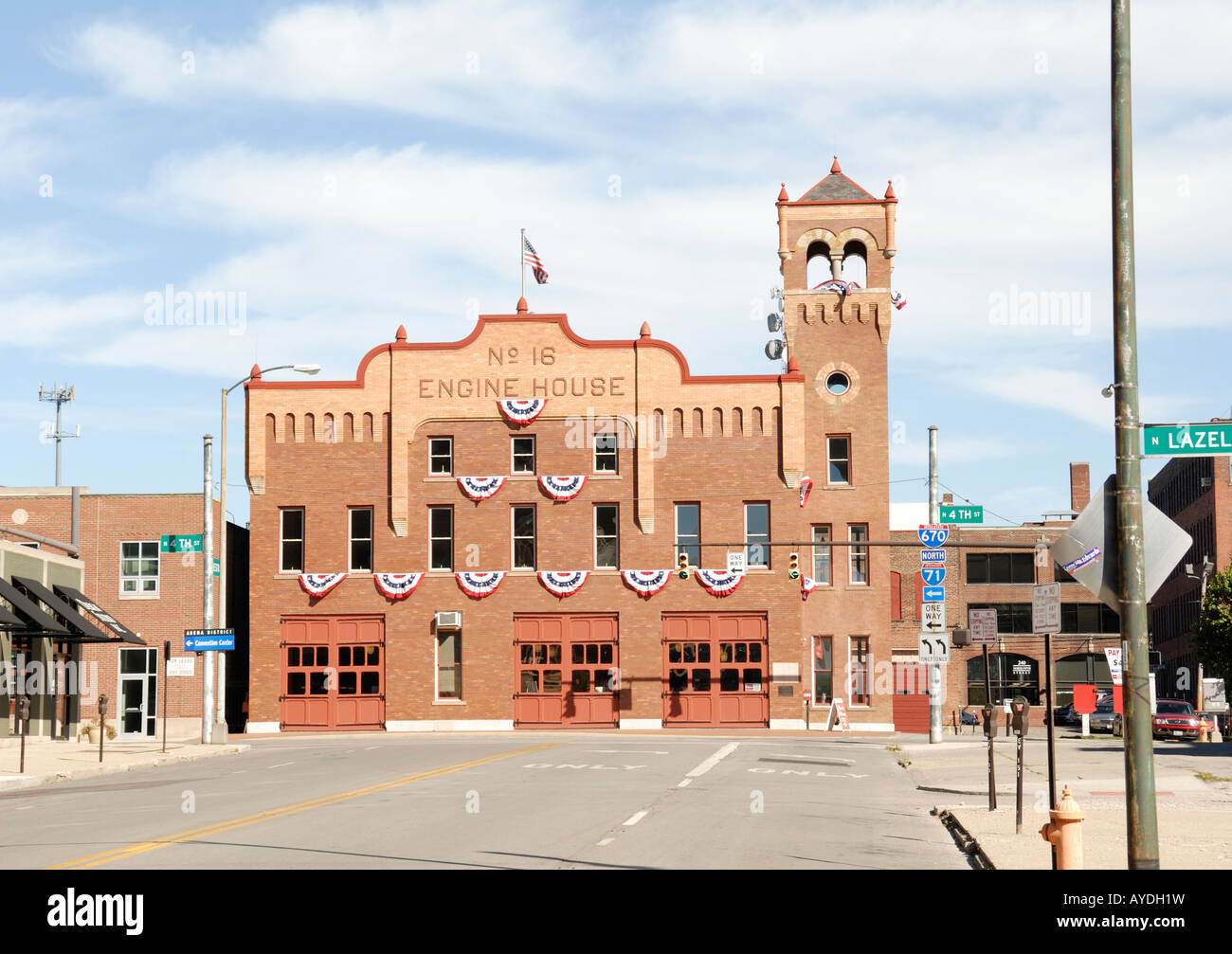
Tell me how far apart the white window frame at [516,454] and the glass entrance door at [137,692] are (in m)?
14.8

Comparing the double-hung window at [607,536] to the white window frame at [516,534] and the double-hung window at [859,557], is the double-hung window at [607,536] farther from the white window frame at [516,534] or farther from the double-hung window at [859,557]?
the double-hung window at [859,557]

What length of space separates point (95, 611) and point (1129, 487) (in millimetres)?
42970

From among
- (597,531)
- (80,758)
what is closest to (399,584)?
(597,531)

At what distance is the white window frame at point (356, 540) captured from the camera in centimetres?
5609

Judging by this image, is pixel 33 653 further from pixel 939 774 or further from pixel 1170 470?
pixel 1170 470

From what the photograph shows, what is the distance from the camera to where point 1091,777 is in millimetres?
27156

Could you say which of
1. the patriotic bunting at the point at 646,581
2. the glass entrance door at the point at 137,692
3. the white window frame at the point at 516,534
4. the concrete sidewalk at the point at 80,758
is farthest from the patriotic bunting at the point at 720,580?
the glass entrance door at the point at 137,692

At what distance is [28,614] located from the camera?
1639 inches

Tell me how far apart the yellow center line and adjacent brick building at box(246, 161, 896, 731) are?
25248mm


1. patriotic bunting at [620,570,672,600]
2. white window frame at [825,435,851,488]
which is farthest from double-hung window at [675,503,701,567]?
white window frame at [825,435,851,488]

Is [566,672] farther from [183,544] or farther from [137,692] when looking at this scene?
[183,544]

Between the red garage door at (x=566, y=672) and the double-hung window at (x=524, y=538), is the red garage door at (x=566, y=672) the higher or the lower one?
the lower one
